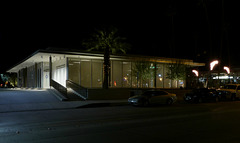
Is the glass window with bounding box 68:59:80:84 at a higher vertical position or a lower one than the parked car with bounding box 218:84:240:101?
higher

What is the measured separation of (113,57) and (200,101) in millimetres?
13147

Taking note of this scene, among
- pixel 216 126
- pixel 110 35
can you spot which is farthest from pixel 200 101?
pixel 216 126

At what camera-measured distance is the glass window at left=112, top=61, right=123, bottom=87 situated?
34719mm

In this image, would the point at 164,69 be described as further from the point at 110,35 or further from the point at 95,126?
the point at 95,126

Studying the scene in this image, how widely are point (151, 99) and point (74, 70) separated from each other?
13876 millimetres

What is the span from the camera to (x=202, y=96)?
984 inches

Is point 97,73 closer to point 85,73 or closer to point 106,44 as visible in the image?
point 85,73

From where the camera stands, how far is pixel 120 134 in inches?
350

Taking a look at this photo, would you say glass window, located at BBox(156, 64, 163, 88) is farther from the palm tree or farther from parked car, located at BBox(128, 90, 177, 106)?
parked car, located at BBox(128, 90, 177, 106)

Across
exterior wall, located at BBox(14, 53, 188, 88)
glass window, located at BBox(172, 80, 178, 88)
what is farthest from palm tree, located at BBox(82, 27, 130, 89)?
glass window, located at BBox(172, 80, 178, 88)

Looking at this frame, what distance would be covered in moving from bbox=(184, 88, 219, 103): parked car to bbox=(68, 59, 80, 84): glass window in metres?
14.4

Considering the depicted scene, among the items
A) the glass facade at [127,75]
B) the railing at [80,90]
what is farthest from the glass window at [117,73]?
the railing at [80,90]

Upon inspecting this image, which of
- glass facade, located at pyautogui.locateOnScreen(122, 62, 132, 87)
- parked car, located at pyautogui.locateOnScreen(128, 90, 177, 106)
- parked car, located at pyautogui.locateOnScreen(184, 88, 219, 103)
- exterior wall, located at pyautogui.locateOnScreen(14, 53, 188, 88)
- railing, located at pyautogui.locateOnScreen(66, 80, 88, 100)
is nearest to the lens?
parked car, located at pyautogui.locateOnScreen(128, 90, 177, 106)

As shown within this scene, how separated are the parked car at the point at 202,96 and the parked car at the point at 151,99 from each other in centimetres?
364
